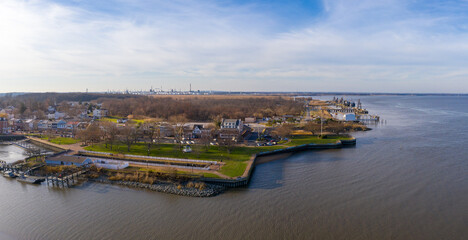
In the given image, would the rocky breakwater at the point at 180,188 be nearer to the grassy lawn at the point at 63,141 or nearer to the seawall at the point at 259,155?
the seawall at the point at 259,155

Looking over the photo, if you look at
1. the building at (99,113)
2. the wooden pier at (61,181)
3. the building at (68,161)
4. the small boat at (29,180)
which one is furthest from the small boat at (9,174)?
the building at (99,113)

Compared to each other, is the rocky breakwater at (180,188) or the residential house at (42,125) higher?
the residential house at (42,125)

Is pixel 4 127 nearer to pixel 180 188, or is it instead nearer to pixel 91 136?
pixel 91 136

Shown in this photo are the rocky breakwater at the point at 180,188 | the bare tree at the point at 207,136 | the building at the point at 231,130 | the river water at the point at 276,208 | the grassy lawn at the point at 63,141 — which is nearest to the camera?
the river water at the point at 276,208

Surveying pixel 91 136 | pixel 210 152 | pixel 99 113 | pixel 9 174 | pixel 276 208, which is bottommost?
pixel 276 208

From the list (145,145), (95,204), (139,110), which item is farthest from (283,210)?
(139,110)

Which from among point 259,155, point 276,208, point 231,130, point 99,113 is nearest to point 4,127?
point 99,113
